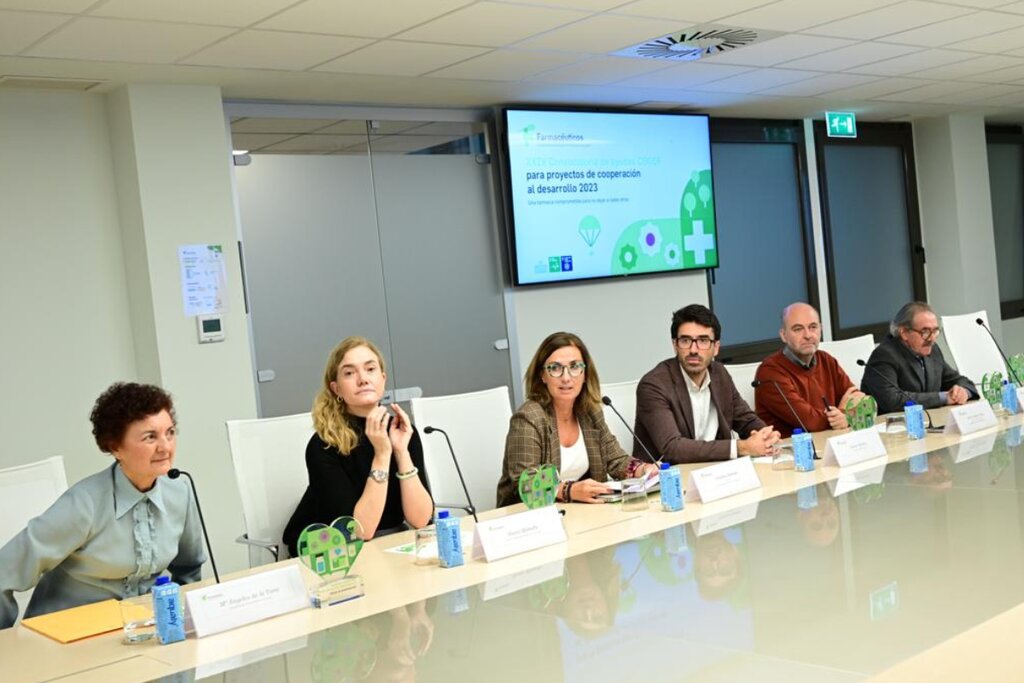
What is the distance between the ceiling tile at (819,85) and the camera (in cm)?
675

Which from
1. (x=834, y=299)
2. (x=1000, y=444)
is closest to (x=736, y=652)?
(x=1000, y=444)

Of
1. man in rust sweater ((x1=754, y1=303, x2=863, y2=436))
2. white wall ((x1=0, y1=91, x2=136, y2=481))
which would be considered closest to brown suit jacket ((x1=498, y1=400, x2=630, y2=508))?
man in rust sweater ((x1=754, y1=303, x2=863, y2=436))

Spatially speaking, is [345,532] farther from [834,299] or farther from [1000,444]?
[834,299]

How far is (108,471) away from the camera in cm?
276

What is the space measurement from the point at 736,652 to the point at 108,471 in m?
1.67

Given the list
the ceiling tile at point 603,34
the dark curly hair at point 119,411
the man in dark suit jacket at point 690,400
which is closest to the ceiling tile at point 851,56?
the ceiling tile at point 603,34

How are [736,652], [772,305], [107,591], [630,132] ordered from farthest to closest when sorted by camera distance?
[772,305], [630,132], [107,591], [736,652]

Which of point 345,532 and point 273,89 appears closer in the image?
point 345,532

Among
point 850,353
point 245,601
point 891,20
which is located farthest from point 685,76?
point 245,601

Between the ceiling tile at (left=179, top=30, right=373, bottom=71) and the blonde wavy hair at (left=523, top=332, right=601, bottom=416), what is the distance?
1.61 meters

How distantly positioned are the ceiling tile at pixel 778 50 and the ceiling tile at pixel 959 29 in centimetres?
33

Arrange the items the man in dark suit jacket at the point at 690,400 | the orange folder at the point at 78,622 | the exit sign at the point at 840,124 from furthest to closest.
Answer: the exit sign at the point at 840,124 < the man in dark suit jacket at the point at 690,400 < the orange folder at the point at 78,622

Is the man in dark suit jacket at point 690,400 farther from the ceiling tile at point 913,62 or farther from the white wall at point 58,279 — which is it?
the ceiling tile at point 913,62

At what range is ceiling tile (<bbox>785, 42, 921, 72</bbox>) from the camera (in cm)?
593
